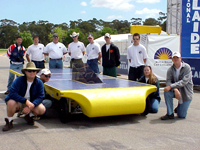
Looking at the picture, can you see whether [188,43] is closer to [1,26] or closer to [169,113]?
[169,113]

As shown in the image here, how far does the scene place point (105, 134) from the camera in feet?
16.0

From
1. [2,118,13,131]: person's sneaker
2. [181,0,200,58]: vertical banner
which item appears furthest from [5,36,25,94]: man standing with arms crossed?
[181,0,200,58]: vertical banner

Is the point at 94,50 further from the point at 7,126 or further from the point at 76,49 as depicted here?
the point at 7,126

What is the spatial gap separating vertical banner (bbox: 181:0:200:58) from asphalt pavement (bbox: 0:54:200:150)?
594 centimetres

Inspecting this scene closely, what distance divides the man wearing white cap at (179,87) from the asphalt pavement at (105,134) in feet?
0.76

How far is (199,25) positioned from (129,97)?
7230 mm

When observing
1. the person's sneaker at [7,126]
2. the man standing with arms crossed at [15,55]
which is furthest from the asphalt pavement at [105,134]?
the man standing with arms crossed at [15,55]

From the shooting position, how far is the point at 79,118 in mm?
6047

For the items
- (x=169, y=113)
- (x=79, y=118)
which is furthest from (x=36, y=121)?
(x=169, y=113)

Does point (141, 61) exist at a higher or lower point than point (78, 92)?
higher

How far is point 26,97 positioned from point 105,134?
160cm

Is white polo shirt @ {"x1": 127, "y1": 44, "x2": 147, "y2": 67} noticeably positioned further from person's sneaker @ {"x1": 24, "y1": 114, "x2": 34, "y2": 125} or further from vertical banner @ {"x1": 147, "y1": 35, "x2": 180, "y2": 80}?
vertical banner @ {"x1": 147, "y1": 35, "x2": 180, "y2": 80}

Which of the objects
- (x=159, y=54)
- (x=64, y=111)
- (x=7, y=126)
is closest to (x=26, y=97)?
(x=7, y=126)

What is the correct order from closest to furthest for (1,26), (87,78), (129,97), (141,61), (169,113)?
(129,97) < (169,113) < (87,78) < (141,61) < (1,26)
